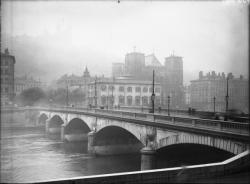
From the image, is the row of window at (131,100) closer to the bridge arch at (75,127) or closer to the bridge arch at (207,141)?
the bridge arch at (75,127)

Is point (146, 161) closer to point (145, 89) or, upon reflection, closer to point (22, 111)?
point (22, 111)

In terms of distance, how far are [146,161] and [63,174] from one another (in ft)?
29.6

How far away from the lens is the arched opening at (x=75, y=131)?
190ft

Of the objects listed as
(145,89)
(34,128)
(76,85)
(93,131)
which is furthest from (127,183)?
(76,85)

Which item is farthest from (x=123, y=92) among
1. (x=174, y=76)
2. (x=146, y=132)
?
(x=146, y=132)

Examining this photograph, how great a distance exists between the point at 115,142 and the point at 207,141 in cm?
2469

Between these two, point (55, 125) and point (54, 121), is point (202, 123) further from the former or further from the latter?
point (54, 121)

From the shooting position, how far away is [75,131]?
6009 cm

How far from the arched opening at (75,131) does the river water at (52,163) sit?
7.61 m

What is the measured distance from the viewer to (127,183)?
12.4 metres

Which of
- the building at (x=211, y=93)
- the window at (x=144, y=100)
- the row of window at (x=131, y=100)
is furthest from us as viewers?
the window at (x=144, y=100)

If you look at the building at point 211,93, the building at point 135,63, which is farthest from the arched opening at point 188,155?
the building at point 135,63

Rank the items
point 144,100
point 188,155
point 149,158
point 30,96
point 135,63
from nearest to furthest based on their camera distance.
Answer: point 149,158 < point 188,155 < point 144,100 < point 30,96 < point 135,63

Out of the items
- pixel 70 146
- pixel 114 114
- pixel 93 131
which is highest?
pixel 114 114
